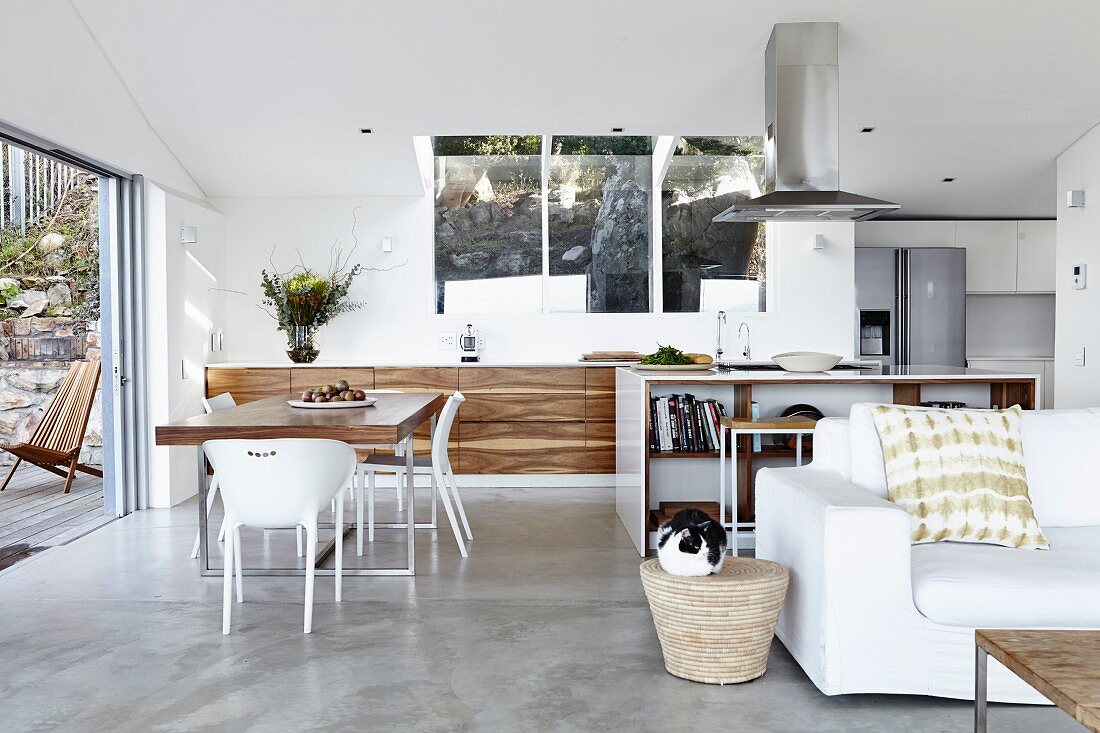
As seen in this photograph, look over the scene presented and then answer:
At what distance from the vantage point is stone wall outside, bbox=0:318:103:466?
25.0 feet

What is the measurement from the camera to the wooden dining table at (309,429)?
3658mm

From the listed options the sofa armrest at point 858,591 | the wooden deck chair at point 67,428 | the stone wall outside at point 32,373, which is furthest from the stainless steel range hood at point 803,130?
the stone wall outside at point 32,373

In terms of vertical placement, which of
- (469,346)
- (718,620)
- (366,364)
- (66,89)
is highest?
(66,89)

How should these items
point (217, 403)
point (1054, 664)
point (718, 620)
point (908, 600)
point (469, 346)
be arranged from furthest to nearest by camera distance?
point (469, 346) < point (217, 403) < point (718, 620) < point (908, 600) < point (1054, 664)

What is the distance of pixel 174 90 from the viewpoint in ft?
18.0

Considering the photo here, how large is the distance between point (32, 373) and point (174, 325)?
2.43 metres

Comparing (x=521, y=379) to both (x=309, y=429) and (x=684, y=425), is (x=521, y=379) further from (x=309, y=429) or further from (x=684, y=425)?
(x=309, y=429)

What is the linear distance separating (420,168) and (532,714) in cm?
500

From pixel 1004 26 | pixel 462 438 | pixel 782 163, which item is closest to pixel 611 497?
pixel 462 438

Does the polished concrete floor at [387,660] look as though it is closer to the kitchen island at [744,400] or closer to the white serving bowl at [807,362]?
the kitchen island at [744,400]

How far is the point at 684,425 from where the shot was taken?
480 centimetres

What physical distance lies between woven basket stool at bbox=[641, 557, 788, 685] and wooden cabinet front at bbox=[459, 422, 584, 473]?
376cm

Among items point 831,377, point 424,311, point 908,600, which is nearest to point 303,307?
point 424,311

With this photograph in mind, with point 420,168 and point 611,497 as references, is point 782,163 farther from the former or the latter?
point 420,168
